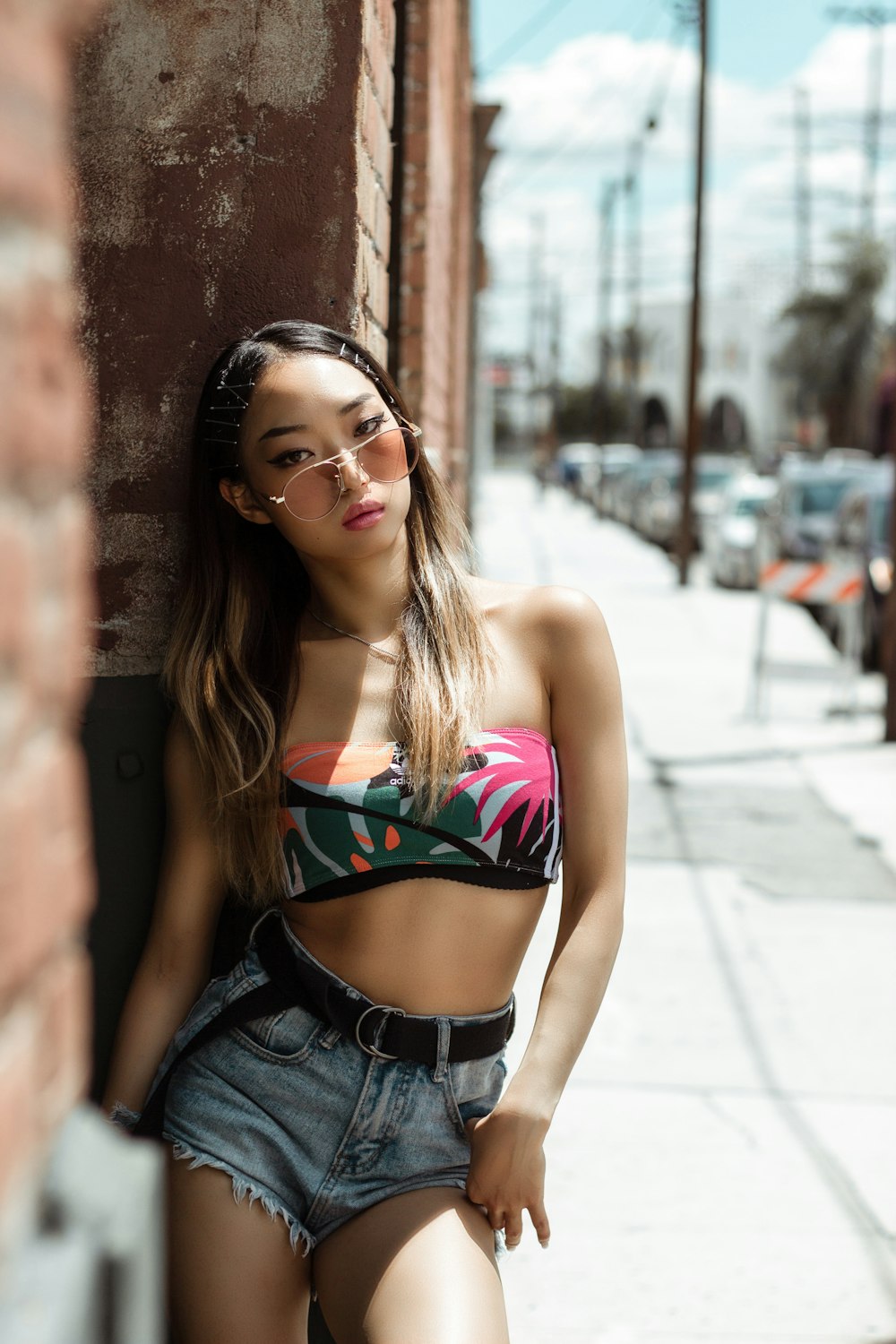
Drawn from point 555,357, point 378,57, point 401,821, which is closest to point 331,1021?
point 401,821

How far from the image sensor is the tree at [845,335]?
4878cm

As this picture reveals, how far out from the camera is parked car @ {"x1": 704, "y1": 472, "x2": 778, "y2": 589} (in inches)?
760

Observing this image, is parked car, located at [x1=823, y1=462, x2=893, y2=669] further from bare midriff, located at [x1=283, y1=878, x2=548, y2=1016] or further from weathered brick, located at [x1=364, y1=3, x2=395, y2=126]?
bare midriff, located at [x1=283, y1=878, x2=548, y2=1016]

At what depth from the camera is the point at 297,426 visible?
6.98 ft

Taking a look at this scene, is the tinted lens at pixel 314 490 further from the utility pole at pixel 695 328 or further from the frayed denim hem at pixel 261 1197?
the utility pole at pixel 695 328

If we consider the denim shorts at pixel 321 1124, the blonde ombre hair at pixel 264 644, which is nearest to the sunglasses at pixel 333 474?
the blonde ombre hair at pixel 264 644

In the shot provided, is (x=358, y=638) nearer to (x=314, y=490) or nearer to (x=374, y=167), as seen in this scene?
(x=314, y=490)

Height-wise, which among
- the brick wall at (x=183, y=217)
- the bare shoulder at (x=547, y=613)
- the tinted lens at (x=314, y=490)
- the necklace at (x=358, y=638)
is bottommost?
the necklace at (x=358, y=638)

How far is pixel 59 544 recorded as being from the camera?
0.90m

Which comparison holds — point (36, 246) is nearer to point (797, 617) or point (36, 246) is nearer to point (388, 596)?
point (388, 596)

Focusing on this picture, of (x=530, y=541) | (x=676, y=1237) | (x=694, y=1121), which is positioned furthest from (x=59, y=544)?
(x=530, y=541)

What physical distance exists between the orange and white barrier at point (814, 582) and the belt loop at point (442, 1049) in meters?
8.21

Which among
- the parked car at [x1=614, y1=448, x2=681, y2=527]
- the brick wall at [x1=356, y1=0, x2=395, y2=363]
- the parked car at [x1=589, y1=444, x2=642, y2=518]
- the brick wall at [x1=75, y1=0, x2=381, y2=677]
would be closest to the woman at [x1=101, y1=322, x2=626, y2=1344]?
the brick wall at [x1=75, y1=0, x2=381, y2=677]

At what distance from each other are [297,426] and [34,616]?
132cm
